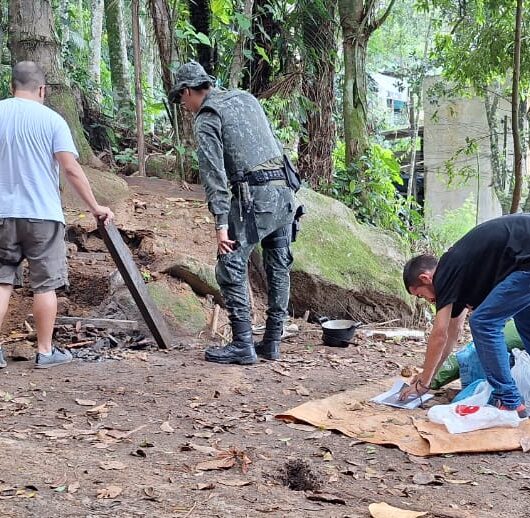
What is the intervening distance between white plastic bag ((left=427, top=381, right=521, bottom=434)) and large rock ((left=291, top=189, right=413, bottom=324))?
322 cm

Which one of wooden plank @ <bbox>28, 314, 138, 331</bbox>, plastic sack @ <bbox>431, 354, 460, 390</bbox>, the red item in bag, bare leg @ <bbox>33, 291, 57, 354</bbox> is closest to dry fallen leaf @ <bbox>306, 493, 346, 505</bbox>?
the red item in bag

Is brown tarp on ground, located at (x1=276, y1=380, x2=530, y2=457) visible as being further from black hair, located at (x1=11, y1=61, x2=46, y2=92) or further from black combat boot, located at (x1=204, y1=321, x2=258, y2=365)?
black hair, located at (x1=11, y1=61, x2=46, y2=92)

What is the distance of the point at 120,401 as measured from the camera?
402 centimetres

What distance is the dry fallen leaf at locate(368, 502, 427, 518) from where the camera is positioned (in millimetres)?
2578

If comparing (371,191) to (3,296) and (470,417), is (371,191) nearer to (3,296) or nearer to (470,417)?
(3,296)

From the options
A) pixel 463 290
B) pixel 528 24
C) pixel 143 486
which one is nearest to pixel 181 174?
pixel 528 24

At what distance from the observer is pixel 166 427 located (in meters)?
3.61

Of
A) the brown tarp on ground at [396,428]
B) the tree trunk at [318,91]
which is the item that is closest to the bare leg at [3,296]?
the brown tarp on ground at [396,428]

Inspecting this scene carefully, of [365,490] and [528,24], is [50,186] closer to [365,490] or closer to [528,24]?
[365,490]

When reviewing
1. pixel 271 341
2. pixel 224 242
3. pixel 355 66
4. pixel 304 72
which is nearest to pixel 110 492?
pixel 224 242

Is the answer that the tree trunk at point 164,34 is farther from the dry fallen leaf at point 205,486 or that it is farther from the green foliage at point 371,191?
the dry fallen leaf at point 205,486

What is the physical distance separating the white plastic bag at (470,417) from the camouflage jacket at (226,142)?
1.97m

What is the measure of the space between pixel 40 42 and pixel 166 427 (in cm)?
478

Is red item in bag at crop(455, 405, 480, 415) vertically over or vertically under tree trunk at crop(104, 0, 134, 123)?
under
